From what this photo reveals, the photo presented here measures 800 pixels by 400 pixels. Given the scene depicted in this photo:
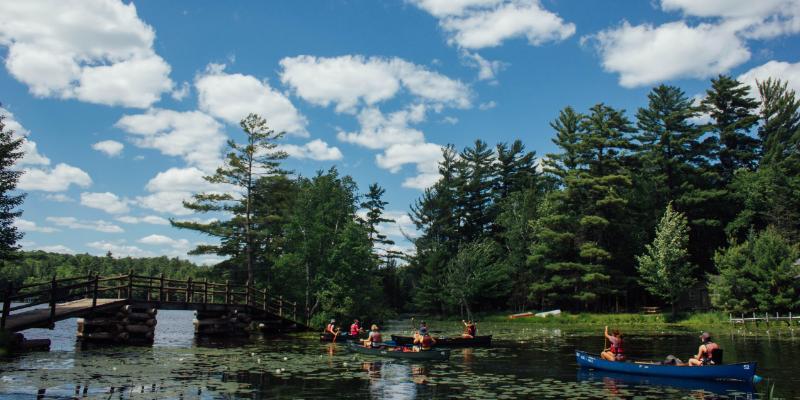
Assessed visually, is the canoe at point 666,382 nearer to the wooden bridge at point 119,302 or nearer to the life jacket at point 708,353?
the life jacket at point 708,353

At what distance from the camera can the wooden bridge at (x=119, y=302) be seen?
2472 cm

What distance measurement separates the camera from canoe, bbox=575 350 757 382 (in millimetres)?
18312

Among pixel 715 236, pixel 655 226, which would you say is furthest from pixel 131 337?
pixel 715 236

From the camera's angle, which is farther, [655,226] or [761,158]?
[761,158]

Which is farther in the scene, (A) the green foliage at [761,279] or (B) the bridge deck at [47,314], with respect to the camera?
(A) the green foliage at [761,279]

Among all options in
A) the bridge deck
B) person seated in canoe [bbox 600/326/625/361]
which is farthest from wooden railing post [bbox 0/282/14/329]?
person seated in canoe [bbox 600/326/625/361]

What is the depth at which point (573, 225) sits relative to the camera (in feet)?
215

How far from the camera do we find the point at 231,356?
83.0 ft

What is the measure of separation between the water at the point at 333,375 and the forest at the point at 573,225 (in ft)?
56.2

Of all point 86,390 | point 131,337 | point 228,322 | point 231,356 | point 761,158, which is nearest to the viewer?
point 86,390

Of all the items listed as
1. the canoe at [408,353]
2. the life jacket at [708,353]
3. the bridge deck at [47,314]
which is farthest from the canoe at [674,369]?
the bridge deck at [47,314]

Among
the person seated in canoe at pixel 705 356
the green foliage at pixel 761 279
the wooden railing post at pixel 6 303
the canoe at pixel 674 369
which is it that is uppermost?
the green foliage at pixel 761 279

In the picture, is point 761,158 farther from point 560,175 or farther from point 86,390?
point 86,390

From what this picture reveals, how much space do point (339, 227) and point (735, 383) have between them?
35.1m
